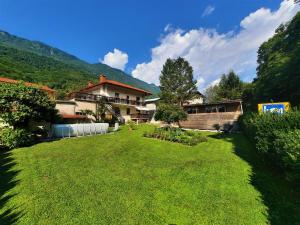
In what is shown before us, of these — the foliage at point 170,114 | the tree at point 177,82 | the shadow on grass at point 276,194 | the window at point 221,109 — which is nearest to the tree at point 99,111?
the foliage at point 170,114

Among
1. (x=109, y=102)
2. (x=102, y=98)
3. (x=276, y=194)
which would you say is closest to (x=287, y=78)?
(x=276, y=194)

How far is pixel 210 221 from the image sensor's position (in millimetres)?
5914

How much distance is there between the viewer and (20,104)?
49.5 ft

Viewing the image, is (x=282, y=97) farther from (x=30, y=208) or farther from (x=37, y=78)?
(x=37, y=78)

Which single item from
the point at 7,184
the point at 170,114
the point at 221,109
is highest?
the point at 221,109

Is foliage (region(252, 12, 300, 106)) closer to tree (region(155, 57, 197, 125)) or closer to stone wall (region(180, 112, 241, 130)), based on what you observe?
stone wall (region(180, 112, 241, 130))

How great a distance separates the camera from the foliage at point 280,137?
6566 mm

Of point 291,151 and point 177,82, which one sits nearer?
point 291,151

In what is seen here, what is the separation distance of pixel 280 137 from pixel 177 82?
4056 cm

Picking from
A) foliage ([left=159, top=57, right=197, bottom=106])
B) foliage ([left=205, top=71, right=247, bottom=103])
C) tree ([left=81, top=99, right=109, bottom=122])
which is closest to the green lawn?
tree ([left=81, top=99, right=109, bottom=122])

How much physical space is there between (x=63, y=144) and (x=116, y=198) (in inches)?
416

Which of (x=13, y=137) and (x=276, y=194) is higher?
(x=13, y=137)

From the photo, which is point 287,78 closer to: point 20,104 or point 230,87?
point 20,104

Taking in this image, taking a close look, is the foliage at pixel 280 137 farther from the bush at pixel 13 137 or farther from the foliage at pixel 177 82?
the foliage at pixel 177 82
